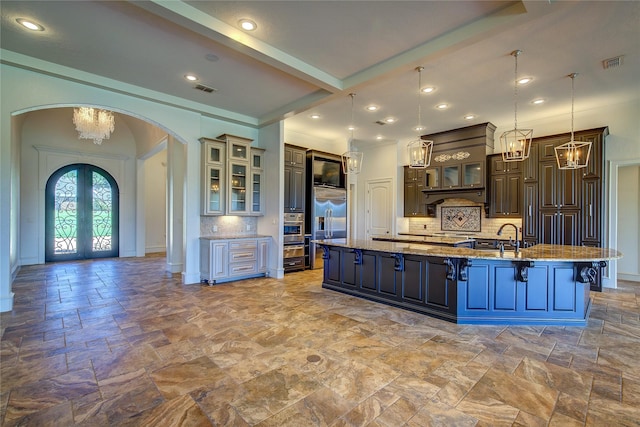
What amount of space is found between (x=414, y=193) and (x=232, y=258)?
4.91 meters

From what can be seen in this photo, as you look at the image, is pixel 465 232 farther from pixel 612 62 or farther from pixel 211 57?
pixel 211 57

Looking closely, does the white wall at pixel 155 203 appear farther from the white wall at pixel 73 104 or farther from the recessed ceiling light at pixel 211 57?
the recessed ceiling light at pixel 211 57

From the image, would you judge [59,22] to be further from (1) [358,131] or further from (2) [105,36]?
(1) [358,131]

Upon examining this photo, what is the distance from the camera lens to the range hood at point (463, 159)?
6.62 metres

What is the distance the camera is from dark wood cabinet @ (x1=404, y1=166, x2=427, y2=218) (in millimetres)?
7798

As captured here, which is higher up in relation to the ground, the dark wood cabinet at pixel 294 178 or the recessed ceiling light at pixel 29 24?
the recessed ceiling light at pixel 29 24

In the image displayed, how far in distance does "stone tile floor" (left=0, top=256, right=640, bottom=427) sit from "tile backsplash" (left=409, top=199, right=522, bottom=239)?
7.63 feet

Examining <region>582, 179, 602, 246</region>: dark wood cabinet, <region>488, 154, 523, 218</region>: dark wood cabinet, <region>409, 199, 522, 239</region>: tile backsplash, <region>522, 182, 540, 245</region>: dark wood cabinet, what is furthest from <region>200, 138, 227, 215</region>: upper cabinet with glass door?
<region>582, 179, 602, 246</region>: dark wood cabinet

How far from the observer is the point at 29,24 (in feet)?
10.5

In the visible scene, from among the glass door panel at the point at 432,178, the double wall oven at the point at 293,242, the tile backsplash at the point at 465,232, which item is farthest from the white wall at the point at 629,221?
the double wall oven at the point at 293,242

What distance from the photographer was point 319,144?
8.11 m

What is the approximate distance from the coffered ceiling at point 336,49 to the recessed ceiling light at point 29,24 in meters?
0.09

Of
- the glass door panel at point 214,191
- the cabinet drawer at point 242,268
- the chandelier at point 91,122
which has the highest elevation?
the chandelier at point 91,122

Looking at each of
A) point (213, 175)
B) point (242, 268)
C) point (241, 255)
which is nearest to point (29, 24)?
point (213, 175)
